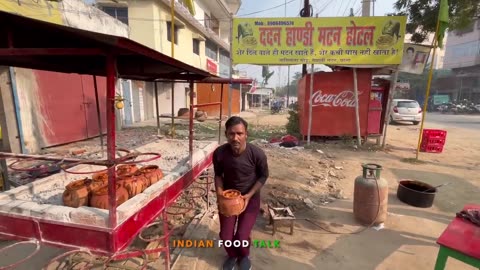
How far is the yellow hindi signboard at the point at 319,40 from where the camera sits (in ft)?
24.8

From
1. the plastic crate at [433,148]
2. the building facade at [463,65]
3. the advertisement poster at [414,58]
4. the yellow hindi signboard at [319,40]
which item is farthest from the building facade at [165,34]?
the building facade at [463,65]

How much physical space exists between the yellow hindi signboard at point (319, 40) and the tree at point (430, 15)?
0.56m

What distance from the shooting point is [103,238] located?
1.77 metres

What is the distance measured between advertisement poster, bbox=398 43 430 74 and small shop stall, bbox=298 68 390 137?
92 centimetres

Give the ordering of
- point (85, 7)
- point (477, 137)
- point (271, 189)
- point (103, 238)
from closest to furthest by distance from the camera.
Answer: point (103, 238)
point (271, 189)
point (85, 7)
point (477, 137)

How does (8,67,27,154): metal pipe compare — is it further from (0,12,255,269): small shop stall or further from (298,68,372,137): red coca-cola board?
(298,68,372,137): red coca-cola board

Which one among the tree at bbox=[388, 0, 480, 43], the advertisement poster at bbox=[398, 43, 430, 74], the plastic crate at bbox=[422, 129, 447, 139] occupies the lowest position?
the plastic crate at bbox=[422, 129, 447, 139]

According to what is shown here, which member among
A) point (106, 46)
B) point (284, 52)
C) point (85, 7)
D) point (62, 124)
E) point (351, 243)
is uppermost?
point (85, 7)

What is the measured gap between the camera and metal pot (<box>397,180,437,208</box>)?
426cm

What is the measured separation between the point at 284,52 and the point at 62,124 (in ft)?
23.4

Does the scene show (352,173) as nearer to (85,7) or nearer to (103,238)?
(103,238)

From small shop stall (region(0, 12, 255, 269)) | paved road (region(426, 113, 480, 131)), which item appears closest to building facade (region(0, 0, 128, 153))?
small shop stall (region(0, 12, 255, 269))

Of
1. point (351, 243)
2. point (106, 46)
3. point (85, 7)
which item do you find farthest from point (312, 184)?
point (85, 7)

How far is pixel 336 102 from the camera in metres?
8.85
